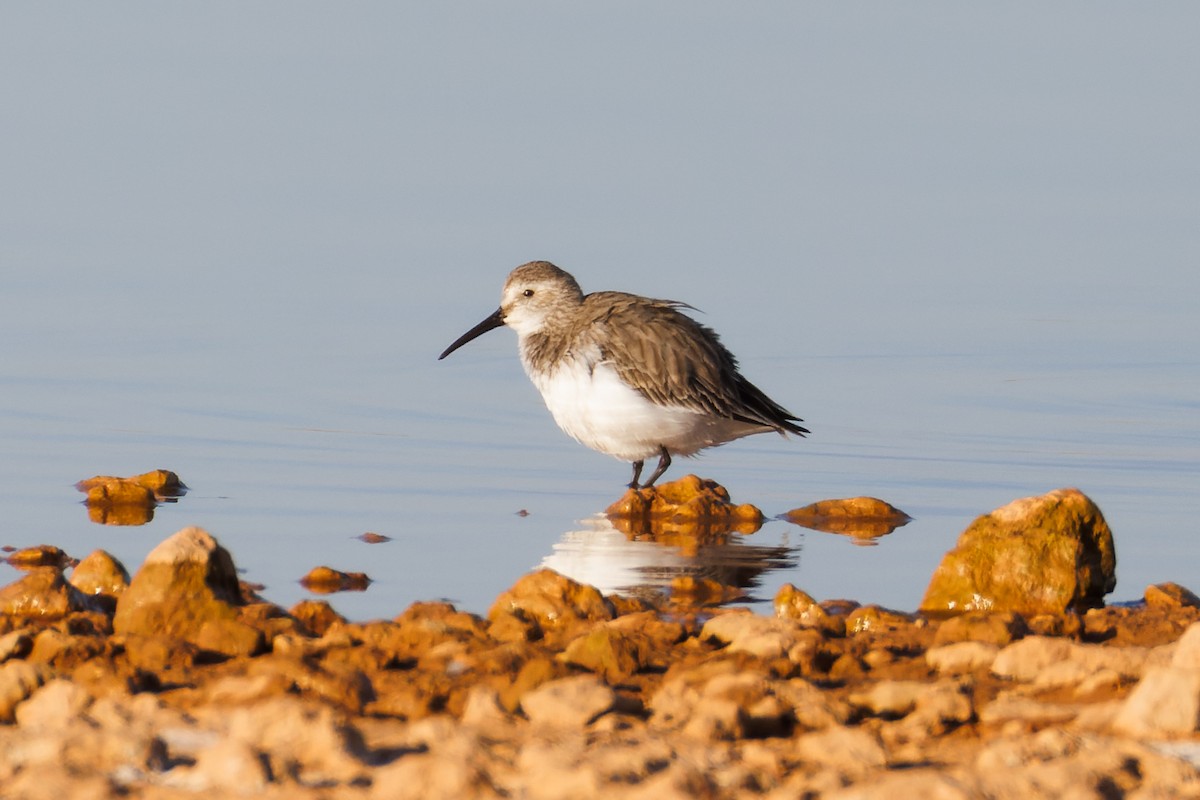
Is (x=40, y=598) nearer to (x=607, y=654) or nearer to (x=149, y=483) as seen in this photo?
(x=607, y=654)

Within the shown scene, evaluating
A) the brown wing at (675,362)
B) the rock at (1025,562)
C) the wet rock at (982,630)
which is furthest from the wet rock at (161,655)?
the brown wing at (675,362)

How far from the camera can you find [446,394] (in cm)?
1494

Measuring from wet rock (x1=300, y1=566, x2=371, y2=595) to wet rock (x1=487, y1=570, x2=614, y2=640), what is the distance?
1.35 metres

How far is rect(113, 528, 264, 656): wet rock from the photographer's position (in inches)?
265

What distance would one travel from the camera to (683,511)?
10344mm

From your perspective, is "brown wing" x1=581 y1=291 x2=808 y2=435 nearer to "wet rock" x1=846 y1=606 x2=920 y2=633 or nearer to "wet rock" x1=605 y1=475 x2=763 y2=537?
"wet rock" x1=605 y1=475 x2=763 y2=537

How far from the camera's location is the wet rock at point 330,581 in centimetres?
848

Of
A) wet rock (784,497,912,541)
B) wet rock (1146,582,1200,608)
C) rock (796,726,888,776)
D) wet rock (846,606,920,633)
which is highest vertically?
wet rock (784,497,912,541)

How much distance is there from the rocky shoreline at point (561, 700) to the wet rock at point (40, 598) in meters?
0.01

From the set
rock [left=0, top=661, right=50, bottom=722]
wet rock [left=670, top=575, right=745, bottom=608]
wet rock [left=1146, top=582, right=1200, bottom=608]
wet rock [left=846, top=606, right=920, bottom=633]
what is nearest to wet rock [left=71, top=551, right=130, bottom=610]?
rock [left=0, top=661, right=50, bottom=722]

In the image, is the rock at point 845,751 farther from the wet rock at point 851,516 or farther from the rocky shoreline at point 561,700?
the wet rock at point 851,516

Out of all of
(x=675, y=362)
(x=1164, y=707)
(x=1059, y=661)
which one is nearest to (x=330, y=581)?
(x=675, y=362)

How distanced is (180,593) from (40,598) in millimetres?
710

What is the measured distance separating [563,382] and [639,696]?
5.51 m
